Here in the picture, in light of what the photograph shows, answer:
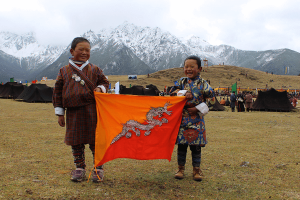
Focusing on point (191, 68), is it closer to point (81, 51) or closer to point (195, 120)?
point (195, 120)

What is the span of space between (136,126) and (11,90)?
26937 mm

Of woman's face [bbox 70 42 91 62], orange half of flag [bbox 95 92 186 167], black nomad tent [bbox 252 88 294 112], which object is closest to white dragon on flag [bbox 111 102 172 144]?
orange half of flag [bbox 95 92 186 167]

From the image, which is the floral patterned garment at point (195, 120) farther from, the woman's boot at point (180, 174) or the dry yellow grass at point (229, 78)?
the dry yellow grass at point (229, 78)

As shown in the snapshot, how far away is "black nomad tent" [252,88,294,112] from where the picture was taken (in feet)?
56.4

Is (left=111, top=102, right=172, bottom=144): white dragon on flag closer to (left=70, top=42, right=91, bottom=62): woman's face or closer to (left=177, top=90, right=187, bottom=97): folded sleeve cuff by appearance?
(left=177, top=90, right=187, bottom=97): folded sleeve cuff

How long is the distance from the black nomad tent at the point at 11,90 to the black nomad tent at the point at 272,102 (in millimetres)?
23755

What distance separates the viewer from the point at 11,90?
25.1 m

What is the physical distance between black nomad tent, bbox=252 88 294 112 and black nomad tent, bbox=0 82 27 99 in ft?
77.9

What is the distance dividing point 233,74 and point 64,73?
3386 inches

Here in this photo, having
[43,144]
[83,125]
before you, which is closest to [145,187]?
[83,125]

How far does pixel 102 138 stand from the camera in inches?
119

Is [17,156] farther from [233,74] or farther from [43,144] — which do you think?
[233,74]

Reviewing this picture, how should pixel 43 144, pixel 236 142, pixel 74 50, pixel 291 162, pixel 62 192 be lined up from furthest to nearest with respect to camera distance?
1. pixel 236 142
2. pixel 43 144
3. pixel 291 162
4. pixel 74 50
5. pixel 62 192

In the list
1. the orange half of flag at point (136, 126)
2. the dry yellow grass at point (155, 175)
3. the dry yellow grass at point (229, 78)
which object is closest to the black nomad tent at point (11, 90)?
the dry yellow grass at point (155, 175)
